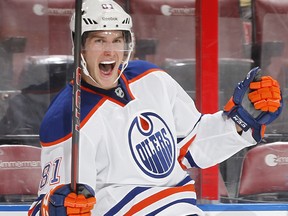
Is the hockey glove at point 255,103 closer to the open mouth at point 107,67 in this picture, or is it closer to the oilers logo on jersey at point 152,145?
the oilers logo on jersey at point 152,145

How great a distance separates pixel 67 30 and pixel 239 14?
0.53 metres

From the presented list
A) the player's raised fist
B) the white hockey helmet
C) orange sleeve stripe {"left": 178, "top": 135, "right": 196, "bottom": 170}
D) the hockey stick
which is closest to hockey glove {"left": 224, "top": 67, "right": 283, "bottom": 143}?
the player's raised fist

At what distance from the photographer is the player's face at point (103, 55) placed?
78.7 inches

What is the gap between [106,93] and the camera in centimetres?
206

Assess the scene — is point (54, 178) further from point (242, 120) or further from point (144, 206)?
point (242, 120)

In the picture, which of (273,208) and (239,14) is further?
(239,14)

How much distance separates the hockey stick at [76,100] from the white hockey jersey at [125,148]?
7 centimetres

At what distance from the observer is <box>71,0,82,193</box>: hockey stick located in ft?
6.11

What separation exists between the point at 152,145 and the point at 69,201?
308 millimetres

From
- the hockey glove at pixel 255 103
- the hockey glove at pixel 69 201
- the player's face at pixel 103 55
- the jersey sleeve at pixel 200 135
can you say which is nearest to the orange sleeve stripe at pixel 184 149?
the jersey sleeve at pixel 200 135

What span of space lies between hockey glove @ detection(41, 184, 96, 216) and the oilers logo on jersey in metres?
0.21

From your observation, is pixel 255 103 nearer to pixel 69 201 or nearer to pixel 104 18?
pixel 104 18

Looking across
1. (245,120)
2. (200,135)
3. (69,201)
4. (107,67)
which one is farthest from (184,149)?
(69,201)

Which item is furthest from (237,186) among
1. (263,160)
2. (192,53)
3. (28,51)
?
(28,51)
